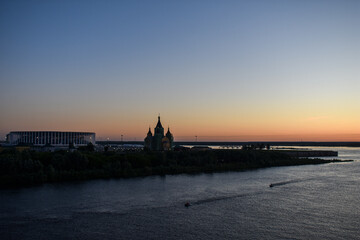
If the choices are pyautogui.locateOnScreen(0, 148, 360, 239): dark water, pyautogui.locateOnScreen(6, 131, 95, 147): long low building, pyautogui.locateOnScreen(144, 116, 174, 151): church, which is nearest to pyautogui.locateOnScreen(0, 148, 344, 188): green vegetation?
pyautogui.locateOnScreen(0, 148, 360, 239): dark water

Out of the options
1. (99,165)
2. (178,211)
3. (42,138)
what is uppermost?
(42,138)

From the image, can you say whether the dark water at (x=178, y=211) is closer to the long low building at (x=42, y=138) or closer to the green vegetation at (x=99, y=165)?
the green vegetation at (x=99, y=165)

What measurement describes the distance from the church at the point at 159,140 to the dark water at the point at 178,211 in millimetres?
58389

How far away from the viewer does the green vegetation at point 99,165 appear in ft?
123

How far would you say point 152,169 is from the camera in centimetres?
Result: 4662

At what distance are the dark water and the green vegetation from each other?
373 cm

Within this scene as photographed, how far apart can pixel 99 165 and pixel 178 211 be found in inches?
946

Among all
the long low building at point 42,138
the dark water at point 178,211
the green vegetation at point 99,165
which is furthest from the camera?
the long low building at point 42,138

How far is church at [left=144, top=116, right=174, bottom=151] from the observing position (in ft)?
312

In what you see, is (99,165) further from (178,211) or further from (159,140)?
(159,140)

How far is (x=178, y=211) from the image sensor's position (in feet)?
80.6

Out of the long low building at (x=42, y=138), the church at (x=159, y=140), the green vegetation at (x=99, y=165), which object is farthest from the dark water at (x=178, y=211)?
the long low building at (x=42, y=138)

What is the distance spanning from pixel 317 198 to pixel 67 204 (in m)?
19.7

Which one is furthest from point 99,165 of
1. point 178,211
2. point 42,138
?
point 42,138
